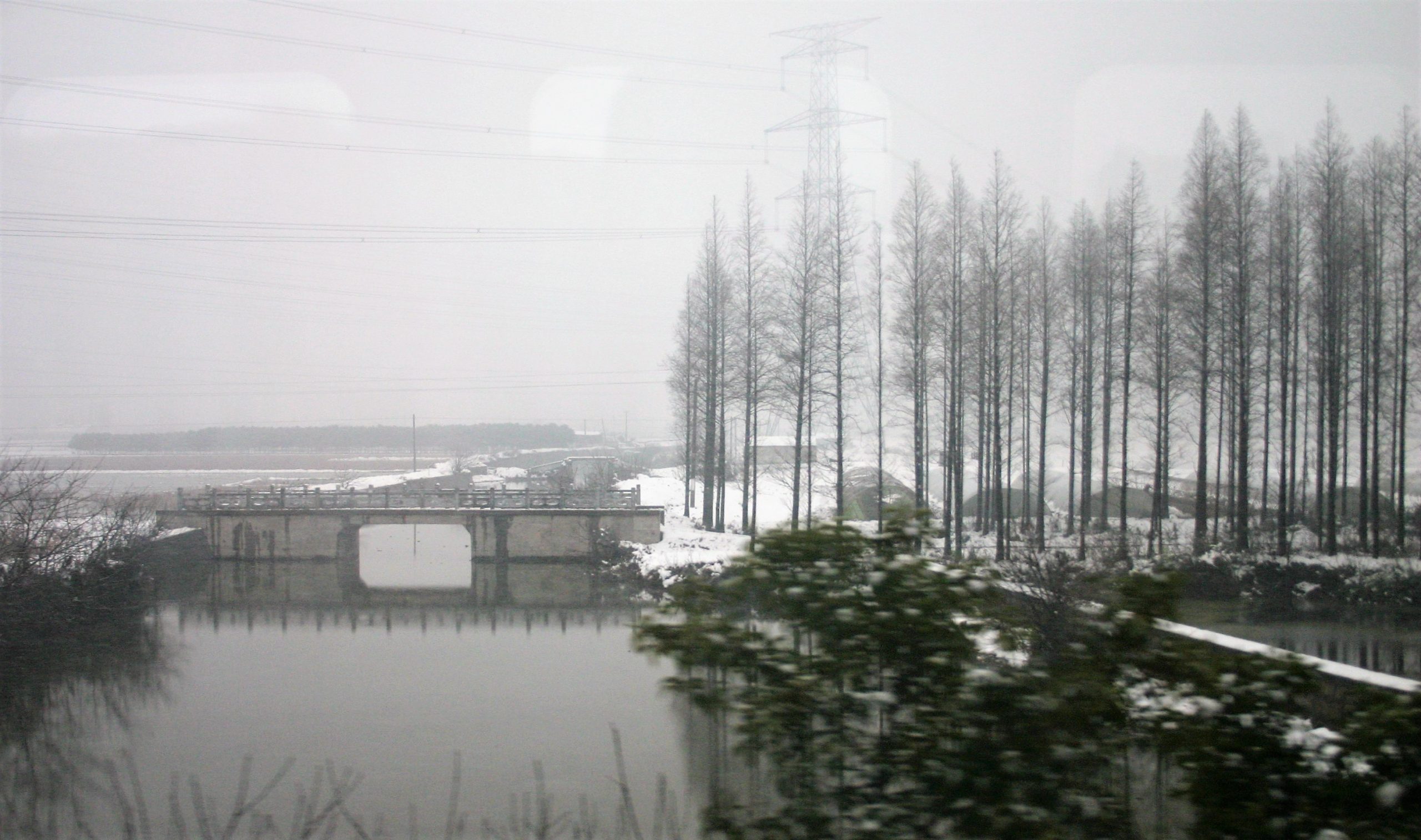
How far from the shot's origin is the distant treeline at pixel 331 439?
960 inches

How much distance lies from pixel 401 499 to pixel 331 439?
184 inches

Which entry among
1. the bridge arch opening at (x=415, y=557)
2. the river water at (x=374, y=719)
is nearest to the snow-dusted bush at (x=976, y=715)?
the river water at (x=374, y=719)

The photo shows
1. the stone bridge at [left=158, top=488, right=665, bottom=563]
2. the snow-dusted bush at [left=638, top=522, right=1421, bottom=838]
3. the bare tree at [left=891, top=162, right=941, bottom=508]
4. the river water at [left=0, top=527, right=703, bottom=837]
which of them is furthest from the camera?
the stone bridge at [left=158, top=488, right=665, bottom=563]

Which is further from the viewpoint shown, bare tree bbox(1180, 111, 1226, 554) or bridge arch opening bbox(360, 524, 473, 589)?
bridge arch opening bbox(360, 524, 473, 589)

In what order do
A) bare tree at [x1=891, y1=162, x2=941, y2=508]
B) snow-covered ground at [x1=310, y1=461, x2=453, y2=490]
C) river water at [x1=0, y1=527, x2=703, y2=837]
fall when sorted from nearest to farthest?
1. river water at [x1=0, y1=527, x2=703, y2=837]
2. bare tree at [x1=891, y1=162, x2=941, y2=508]
3. snow-covered ground at [x1=310, y1=461, x2=453, y2=490]

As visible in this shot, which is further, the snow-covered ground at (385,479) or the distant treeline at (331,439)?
the snow-covered ground at (385,479)

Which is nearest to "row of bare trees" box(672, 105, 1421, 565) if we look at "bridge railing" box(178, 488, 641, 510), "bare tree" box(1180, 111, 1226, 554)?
"bare tree" box(1180, 111, 1226, 554)

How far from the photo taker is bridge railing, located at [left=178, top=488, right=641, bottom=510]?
35.9 meters

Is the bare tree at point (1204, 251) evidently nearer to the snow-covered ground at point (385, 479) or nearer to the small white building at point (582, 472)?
the small white building at point (582, 472)

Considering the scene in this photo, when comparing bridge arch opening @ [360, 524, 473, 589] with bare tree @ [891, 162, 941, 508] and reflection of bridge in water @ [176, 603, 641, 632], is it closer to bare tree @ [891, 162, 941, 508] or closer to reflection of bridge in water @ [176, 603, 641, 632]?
reflection of bridge in water @ [176, 603, 641, 632]

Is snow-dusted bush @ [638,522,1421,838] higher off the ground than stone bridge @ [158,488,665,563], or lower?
higher

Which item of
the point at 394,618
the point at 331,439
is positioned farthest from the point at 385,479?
the point at 394,618

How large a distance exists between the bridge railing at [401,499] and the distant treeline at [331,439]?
2094mm

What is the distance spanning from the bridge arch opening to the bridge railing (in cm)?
154
